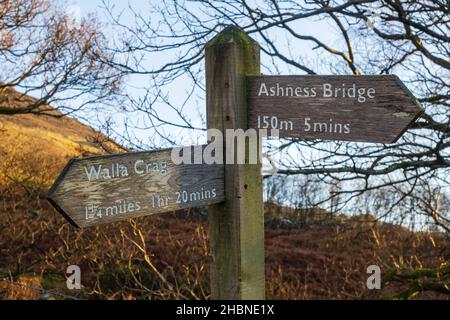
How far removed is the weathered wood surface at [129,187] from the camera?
1887 millimetres

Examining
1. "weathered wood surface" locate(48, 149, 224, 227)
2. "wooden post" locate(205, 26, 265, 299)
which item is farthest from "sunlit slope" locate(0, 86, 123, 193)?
"weathered wood surface" locate(48, 149, 224, 227)

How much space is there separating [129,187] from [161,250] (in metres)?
8.60

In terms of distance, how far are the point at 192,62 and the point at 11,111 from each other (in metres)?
8.12

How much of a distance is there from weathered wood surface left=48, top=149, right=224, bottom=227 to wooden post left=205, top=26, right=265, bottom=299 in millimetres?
93

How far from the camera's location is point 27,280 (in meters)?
8.40

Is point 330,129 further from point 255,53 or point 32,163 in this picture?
point 32,163

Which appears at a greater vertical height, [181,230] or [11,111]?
[11,111]

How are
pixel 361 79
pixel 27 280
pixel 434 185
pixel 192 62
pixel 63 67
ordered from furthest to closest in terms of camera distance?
pixel 63 67, pixel 27 280, pixel 434 185, pixel 192 62, pixel 361 79

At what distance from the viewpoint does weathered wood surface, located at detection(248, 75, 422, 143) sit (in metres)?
2.08

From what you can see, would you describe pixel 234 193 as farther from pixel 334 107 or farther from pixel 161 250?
pixel 161 250


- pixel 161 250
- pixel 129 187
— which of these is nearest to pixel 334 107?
pixel 129 187

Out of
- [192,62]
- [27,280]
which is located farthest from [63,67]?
[192,62]

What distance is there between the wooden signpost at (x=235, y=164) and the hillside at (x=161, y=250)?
455 centimetres

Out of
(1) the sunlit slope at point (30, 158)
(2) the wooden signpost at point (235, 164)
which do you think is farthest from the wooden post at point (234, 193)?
(1) the sunlit slope at point (30, 158)
